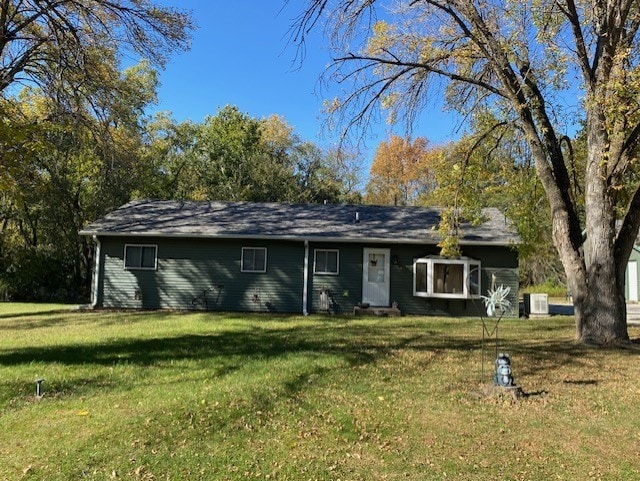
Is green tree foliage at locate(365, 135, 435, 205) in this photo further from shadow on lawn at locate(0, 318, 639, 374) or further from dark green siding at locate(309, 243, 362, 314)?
shadow on lawn at locate(0, 318, 639, 374)

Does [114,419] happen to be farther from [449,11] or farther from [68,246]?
[68,246]

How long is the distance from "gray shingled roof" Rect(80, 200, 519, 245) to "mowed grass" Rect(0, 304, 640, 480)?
252 inches

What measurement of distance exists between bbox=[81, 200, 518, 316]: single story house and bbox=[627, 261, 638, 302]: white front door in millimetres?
12378

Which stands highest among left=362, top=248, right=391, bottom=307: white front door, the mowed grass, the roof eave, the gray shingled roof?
the gray shingled roof

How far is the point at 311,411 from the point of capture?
520cm

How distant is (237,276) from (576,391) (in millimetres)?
11337

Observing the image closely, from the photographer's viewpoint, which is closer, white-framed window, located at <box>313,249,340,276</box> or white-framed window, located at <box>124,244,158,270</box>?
white-framed window, located at <box>313,249,340,276</box>

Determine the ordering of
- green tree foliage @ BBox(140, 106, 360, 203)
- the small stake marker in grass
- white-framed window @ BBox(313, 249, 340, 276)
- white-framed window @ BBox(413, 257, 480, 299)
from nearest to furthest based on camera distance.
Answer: the small stake marker in grass
white-framed window @ BBox(413, 257, 480, 299)
white-framed window @ BBox(313, 249, 340, 276)
green tree foliage @ BBox(140, 106, 360, 203)

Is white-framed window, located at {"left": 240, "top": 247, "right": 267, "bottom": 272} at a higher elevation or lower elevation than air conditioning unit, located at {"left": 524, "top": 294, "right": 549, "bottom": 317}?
higher

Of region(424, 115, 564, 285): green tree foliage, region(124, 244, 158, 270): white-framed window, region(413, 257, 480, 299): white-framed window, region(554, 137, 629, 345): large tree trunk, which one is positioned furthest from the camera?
region(124, 244, 158, 270): white-framed window

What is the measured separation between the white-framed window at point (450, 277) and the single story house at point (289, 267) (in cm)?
3

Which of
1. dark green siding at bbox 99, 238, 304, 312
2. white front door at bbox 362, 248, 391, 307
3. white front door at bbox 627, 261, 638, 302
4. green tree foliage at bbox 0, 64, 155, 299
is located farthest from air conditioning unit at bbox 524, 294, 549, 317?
green tree foliage at bbox 0, 64, 155, 299

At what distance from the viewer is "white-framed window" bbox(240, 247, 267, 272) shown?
15898 millimetres

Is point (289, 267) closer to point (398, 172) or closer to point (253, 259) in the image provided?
point (253, 259)
